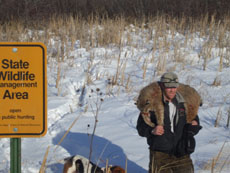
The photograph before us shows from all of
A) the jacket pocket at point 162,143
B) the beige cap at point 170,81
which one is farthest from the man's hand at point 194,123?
the beige cap at point 170,81

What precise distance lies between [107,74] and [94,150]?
7.88ft

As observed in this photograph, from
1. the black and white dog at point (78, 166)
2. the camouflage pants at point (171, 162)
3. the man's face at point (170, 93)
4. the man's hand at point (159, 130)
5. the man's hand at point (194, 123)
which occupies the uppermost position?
the man's face at point (170, 93)

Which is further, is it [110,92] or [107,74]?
[107,74]

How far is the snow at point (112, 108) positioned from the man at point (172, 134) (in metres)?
0.37

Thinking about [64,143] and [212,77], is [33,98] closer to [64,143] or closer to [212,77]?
[64,143]

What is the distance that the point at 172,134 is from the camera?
2.74 metres

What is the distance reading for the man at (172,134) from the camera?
2.70m

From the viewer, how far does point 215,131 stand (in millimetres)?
3918

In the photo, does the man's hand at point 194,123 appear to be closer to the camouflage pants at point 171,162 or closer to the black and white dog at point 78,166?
the camouflage pants at point 171,162

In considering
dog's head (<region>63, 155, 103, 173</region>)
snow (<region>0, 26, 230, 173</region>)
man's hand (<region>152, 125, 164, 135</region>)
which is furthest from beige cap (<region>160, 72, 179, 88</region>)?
dog's head (<region>63, 155, 103, 173</region>)

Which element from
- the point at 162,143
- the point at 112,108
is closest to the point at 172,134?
the point at 162,143

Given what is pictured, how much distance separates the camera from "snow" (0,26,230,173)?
344 centimetres

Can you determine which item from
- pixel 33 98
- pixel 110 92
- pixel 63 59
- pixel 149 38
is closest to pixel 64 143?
pixel 110 92

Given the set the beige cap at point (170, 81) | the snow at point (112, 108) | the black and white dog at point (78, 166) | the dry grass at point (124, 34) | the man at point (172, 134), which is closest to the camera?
the beige cap at point (170, 81)
